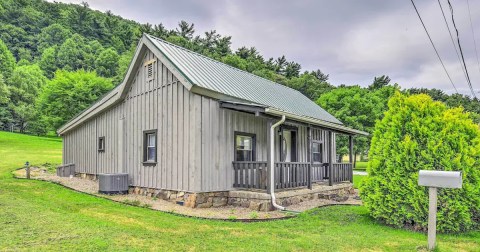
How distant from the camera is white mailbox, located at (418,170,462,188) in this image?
17.0ft

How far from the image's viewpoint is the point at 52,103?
124 ft

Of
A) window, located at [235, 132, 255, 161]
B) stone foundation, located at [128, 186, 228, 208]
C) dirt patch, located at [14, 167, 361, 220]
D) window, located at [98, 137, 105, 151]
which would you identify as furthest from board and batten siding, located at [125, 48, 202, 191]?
window, located at [98, 137, 105, 151]

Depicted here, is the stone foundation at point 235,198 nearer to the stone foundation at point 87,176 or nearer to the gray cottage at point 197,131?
the gray cottage at point 197,131

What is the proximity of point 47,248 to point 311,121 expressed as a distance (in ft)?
25.7

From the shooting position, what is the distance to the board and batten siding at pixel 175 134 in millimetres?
9344

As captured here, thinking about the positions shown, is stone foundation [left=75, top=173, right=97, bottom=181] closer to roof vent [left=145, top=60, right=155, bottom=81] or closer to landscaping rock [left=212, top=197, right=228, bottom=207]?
roof vent [left=145, top=60, right=155, bottom=81]

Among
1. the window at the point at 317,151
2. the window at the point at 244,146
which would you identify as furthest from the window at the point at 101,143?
the window at the point at 317,151

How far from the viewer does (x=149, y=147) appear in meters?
11.3

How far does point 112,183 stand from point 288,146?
6616mm

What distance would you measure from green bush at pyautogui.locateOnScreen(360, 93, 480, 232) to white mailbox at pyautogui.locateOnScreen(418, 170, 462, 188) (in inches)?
52.6

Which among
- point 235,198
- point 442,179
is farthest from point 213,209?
point 442,179

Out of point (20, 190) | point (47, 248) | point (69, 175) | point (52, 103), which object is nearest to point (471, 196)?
point (47, 248)

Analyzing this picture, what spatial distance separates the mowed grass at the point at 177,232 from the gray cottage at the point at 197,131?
173cm

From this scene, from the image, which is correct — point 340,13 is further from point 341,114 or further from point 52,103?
point 52,103
